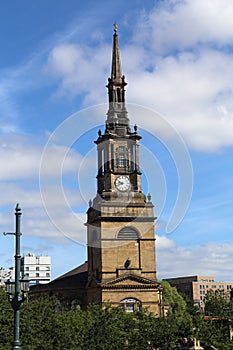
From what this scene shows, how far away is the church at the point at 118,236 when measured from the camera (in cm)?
8275

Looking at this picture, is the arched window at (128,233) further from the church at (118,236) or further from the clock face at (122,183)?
the clock face at (122,183)

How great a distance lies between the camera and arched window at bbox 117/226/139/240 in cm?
8462

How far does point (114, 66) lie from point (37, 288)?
36.7 meters

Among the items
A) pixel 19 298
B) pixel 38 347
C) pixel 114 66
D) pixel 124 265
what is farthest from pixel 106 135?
pixel 19 298

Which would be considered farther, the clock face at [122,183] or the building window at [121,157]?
the building window at [121,157]

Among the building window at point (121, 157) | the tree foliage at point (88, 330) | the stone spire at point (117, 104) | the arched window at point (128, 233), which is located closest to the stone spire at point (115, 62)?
the stone spire at point (117, 104)

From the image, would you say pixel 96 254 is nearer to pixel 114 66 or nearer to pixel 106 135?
pixel 106 135

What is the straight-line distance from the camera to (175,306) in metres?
115

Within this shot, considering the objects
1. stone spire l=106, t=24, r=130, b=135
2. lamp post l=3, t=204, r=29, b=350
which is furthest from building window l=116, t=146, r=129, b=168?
lamp post l=3, t=204, r=29, b=350

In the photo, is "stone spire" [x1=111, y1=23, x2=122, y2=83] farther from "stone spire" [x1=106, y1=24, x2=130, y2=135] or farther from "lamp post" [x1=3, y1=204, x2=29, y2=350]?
"lamp post" [x1=3, y1=204, x2=29, y2=350]

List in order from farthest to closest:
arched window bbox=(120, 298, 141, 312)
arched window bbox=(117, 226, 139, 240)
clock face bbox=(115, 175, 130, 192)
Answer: clock face bbox=(115, 175, 130, 192)
arched window bbox=(117, 226, 139, 240)
arched window bbox=(120, 298, 141, 312)

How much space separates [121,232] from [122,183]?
776 cm

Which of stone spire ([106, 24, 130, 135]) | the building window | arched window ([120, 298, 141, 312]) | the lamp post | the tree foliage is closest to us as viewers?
A: the lamp post

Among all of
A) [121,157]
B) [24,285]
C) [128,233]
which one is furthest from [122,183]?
[24,285]
